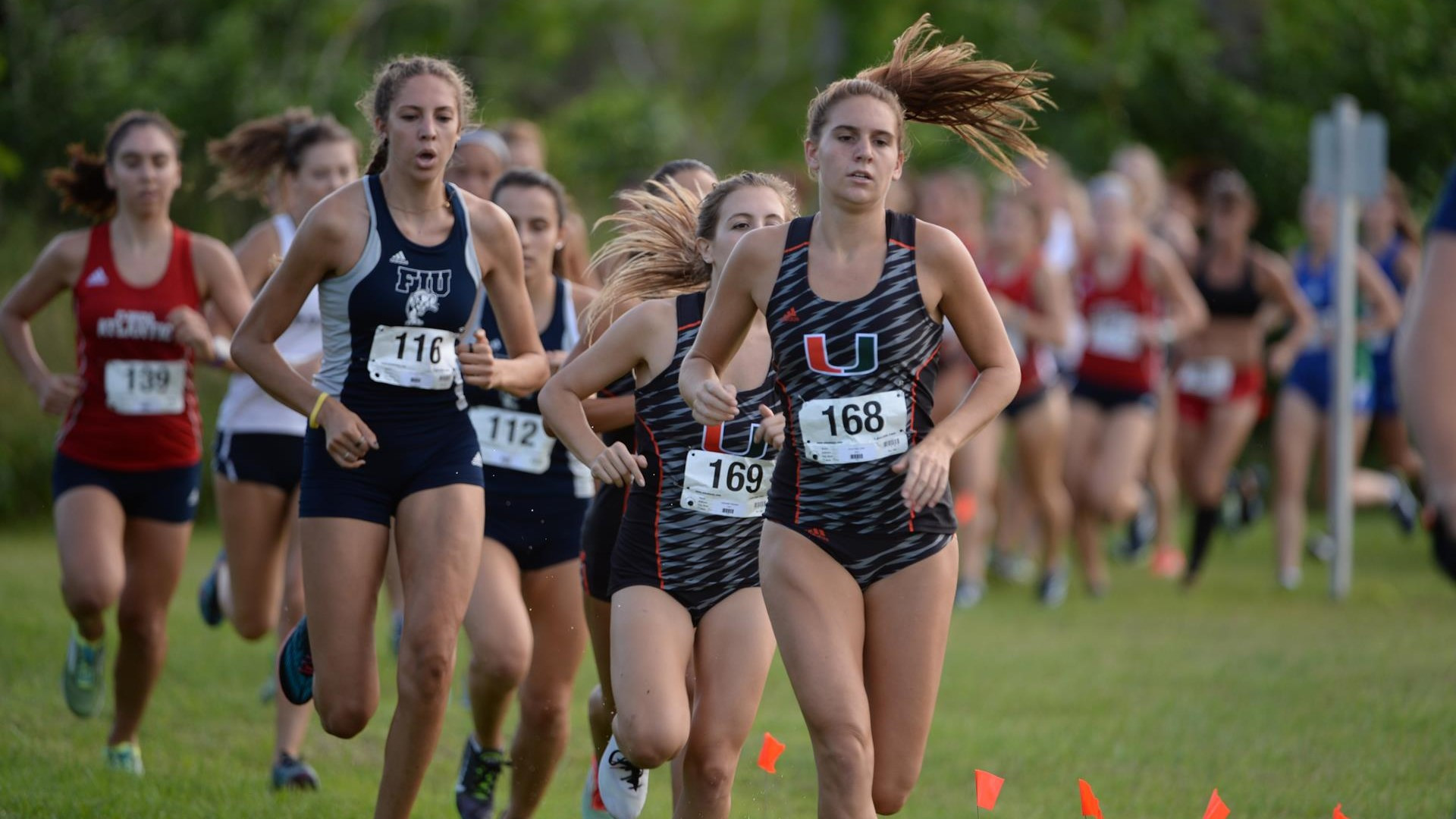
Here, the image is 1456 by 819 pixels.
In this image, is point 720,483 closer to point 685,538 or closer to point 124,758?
point 685,538

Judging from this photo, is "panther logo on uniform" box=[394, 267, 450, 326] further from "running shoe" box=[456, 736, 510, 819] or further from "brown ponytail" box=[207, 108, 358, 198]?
"brown ponytail" box=[207, 108, 358, 198]

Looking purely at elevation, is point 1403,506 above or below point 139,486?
below

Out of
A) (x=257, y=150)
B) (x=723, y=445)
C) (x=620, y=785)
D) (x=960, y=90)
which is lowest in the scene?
(x=620, y=785)

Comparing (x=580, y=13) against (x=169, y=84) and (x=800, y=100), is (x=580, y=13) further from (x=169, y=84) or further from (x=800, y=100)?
(x=169, y=84)

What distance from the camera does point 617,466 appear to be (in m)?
5.00

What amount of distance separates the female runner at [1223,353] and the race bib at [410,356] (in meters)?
7.95

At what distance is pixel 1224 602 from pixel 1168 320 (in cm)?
208

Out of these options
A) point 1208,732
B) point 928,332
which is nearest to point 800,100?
point 1208,732

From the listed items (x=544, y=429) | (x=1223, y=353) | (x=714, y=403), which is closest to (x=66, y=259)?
(x=544, y=429)

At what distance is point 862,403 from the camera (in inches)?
180

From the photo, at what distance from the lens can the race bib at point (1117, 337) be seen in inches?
460

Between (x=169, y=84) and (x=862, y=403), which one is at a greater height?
(x=169, y=84)

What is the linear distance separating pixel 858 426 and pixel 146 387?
11.4ft

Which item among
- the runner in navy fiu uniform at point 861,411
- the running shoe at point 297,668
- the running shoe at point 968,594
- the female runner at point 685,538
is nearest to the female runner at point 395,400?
the running shoe at point 297,668
